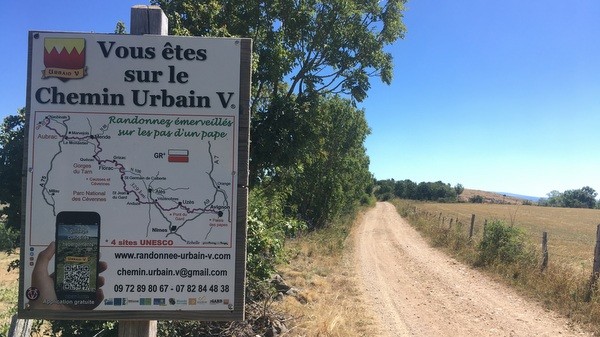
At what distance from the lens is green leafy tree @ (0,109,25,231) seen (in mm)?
5316

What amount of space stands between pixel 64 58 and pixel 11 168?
139 inches

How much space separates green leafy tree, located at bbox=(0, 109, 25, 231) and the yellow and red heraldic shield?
3380mm

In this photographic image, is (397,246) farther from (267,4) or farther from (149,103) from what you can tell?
(149,103)

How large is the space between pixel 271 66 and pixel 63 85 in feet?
16.5

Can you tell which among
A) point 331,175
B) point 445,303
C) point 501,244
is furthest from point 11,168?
point 331,175

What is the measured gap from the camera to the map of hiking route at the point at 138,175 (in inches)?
102

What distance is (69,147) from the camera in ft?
8.50

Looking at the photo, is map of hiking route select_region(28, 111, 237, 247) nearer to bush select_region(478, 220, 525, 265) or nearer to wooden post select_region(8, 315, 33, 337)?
wooden post select_region(8, 315, 33, 337)

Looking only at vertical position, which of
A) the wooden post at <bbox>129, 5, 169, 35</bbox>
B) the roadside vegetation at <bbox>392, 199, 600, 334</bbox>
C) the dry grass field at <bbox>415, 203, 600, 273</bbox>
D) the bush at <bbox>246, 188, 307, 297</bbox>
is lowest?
the dry grass field at <bbox>415, 203, 600, 273</bbox>

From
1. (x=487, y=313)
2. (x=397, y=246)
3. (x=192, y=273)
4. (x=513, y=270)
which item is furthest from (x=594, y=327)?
(x=397, y=246)

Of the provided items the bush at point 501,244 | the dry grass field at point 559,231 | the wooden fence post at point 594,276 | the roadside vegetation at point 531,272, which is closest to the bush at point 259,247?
the roadside vegetation at point 531,272

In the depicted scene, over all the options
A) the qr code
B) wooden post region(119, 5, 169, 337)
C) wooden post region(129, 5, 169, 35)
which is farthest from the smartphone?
wooden post region(129, 5, 169, 35)

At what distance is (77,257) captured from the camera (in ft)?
8.46

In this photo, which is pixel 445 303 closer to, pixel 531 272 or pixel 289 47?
pixel 531 272
